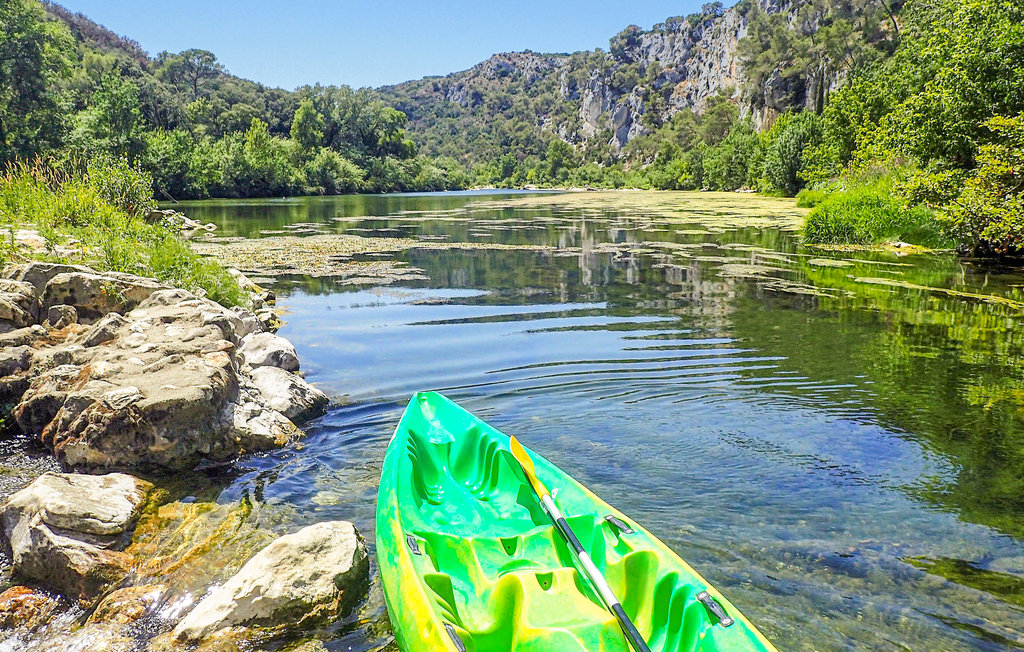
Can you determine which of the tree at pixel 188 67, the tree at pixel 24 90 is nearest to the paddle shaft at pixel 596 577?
the tree at pixel 24 90

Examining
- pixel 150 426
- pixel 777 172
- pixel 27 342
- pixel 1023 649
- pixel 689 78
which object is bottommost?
pixel 1023 649

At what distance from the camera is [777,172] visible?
5103 centimetres

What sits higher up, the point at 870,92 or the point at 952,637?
the point at 870,92

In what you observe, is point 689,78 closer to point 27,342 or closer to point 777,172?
point 777,172

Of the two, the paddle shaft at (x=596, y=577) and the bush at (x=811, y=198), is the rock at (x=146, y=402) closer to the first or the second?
the paddle shaft at (x=596, y=577)

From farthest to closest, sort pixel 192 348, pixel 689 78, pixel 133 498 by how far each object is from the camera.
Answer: pixel 689 78 → pixel 192 348 → pixel 133 498

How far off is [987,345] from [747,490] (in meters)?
7.03

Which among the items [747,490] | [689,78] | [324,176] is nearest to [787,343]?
[747,490]

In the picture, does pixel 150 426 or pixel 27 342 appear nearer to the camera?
pixel 150 426

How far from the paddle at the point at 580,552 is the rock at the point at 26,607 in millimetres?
2946

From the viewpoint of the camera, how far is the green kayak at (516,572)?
3.05 meters

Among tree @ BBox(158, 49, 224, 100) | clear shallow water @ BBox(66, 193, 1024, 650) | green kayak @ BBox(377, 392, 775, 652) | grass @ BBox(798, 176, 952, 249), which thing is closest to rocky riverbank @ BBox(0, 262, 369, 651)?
clear shallow water @ BBox(66, 193, 1024, 650)

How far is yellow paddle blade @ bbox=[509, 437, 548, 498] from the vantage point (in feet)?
14.6

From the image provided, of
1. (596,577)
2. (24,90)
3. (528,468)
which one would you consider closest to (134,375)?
(528,468)
